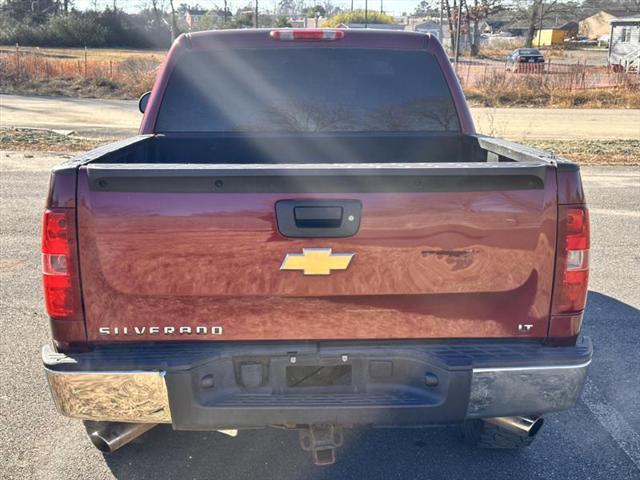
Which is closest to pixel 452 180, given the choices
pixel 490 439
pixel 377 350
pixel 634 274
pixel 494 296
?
pixel 494 296

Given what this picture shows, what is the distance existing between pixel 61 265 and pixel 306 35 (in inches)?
83.8

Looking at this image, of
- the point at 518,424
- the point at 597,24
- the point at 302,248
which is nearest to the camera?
the point at 302,248

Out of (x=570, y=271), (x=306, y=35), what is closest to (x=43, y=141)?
(x=306, y=35)

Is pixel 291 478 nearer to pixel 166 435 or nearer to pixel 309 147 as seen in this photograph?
pixel 166 435

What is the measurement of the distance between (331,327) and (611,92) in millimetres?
29425

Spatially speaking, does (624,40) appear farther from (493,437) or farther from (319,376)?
(319,376)

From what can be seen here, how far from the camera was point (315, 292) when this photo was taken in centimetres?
254

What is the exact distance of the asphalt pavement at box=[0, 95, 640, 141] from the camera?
18.4 m

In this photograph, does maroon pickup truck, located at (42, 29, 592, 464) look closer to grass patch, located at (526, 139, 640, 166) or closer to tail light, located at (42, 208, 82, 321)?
tail light, located at (42, 208, 82, 321)

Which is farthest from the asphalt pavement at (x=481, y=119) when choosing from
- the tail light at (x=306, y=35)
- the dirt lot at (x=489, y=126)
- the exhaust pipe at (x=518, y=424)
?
the exhaust pipe at (x=518, y=424)

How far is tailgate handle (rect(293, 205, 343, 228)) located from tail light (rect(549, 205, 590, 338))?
0.85 meters

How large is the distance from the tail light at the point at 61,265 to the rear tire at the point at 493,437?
1.95 meters

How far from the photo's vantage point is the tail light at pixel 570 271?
8.38 ft

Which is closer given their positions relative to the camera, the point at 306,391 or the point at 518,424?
the point at 306,391
